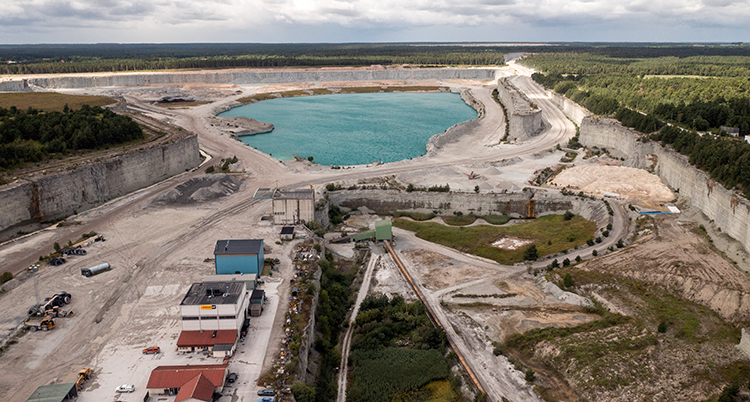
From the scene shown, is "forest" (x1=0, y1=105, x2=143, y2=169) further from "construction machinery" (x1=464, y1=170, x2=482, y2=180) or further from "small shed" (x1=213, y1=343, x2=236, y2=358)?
"construction machinery" (x1=464, y1=170, x2=482, y2=180)

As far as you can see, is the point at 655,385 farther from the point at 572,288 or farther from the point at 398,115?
the point at 398,115

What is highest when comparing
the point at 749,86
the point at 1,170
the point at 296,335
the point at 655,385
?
the point at 749,86

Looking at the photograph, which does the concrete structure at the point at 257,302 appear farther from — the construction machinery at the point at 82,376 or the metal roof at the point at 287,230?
the metal roof at the point at 287,230

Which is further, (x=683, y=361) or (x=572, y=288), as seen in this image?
(x=572, y=288)

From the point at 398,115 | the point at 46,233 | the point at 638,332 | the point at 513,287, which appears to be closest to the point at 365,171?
the point at 513,287

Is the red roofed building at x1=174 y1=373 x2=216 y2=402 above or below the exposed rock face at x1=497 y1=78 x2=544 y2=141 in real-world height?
below

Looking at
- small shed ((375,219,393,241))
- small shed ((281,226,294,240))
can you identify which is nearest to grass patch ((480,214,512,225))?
small shed ((375,219,393,241))
